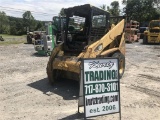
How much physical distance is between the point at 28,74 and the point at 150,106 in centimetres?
559

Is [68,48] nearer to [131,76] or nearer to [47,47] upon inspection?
[131,76]

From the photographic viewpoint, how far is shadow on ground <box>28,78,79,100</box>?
7.55 meters

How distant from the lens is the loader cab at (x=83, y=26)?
8180 mm

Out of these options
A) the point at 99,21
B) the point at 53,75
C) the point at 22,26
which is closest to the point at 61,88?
the point at 53,75

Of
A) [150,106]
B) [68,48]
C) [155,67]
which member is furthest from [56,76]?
[155,67]

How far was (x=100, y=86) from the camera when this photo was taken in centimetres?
513

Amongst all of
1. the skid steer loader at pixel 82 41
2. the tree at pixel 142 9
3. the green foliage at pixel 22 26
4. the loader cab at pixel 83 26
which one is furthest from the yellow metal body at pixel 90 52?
the green foliage at pixel 22 26

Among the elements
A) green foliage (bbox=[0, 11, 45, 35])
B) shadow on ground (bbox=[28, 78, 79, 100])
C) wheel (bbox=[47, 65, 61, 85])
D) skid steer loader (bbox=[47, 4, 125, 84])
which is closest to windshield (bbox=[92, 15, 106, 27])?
skid steer loader (bbox=[47, 4, 125, 84])

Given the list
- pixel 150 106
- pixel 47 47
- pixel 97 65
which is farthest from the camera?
pixel 47 47

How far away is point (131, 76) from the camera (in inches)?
388

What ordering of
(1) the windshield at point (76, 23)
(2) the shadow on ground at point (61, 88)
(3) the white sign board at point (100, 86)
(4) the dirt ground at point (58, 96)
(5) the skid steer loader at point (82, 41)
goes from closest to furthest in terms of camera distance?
(3) the white sign board at point (100, 86)
(4) the dirt ground at point (58, 96)
(2) the shadow on ground at point (61, 88)
(5) the skid steer loader at point (82, 41)
(1) the windshield at point (76, 23)

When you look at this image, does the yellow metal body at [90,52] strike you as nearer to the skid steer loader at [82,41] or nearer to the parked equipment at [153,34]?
the skid steer loader at [82,41]

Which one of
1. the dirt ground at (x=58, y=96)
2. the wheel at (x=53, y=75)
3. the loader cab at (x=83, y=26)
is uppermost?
the loader cab at (x=83, y=26)

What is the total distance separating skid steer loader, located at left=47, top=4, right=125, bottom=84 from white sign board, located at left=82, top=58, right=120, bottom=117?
7.46 ft
